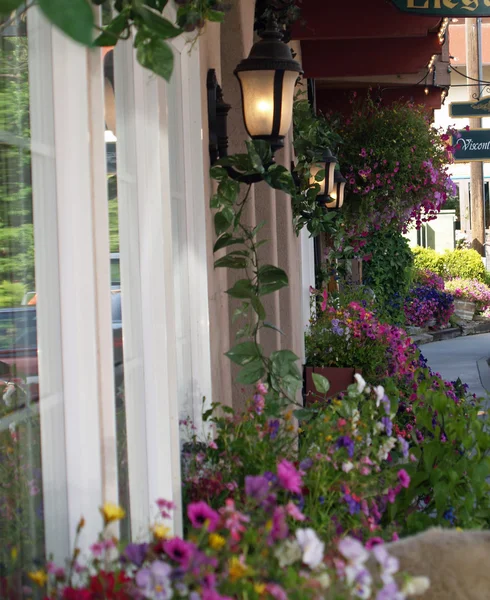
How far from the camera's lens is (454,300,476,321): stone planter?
639 inches

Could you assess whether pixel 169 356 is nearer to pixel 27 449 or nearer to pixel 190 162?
pixel 27 449

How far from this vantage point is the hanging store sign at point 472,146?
12.1 meters

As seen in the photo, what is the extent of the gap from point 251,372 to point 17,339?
1381 mm

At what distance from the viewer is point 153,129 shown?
7.39ft

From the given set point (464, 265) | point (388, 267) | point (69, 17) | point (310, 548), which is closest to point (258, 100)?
point (310, 548)

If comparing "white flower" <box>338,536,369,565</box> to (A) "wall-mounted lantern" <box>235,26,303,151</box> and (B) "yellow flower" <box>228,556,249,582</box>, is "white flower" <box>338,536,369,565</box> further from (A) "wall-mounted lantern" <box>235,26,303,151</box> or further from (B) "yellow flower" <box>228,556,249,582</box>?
(A) "wall-mounted lantern" <box>235,26,303,151</box>

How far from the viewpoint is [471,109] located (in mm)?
12023

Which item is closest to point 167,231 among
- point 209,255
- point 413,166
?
point 209,255

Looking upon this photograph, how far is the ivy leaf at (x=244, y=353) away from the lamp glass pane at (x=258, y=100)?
93 cm

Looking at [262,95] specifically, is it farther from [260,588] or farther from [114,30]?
[260,588]

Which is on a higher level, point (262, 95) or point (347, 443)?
point (262, 95)

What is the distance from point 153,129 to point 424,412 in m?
1.79

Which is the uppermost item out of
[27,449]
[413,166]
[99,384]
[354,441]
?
[413,166]

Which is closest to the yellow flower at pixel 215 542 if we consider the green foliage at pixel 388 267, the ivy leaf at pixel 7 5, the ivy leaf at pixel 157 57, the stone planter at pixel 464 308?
the ivy leaf at pixel 157 57
